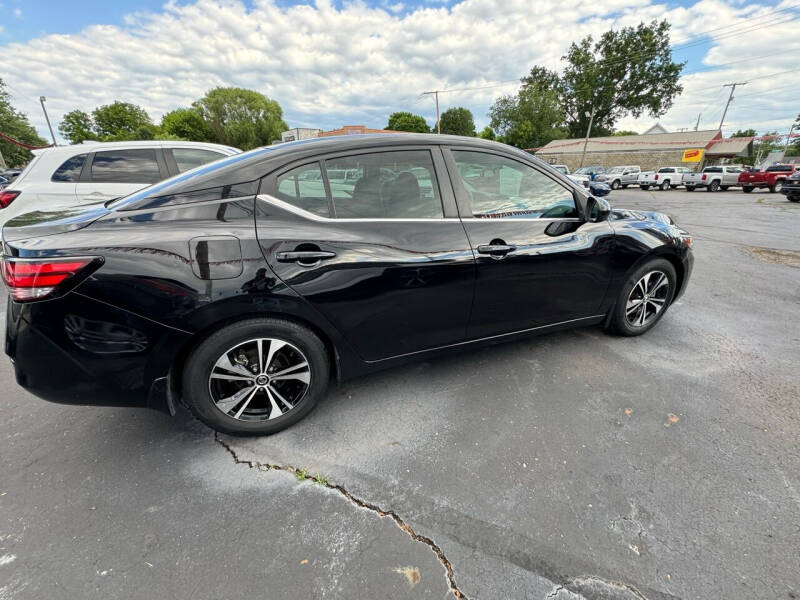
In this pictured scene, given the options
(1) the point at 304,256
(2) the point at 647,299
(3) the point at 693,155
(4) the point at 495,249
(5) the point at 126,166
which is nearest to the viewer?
(1) the point at 304,256

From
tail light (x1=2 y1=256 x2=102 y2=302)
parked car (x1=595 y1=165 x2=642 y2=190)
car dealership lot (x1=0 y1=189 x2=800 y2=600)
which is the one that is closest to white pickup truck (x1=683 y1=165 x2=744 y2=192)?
parked car (x1=595 y1=165 x2=642 y2=190)

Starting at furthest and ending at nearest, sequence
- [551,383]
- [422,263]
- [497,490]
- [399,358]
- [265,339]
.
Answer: [551,383], [399,358], [422,263], [265,339], [497,490]

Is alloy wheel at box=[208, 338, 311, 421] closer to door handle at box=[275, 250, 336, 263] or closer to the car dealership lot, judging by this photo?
the car dealership lot

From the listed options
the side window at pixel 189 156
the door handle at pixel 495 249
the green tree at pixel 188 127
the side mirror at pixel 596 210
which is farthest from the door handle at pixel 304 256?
the green tree at pixel 188 127

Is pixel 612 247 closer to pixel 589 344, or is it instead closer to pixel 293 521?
pixel 589 344

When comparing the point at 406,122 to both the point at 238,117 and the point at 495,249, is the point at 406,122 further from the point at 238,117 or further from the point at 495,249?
the point at 495,249

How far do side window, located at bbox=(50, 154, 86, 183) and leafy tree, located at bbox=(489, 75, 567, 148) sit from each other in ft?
188

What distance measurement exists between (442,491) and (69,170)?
20.5 feet

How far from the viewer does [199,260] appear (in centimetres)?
178

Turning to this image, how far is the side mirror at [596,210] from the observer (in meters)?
2.72

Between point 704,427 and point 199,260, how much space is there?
9.89 ft

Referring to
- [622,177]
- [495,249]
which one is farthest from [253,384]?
[622,177]

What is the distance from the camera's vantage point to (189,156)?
5.34m

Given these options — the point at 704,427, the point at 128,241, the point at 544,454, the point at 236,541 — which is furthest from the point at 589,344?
the point at 128,241
